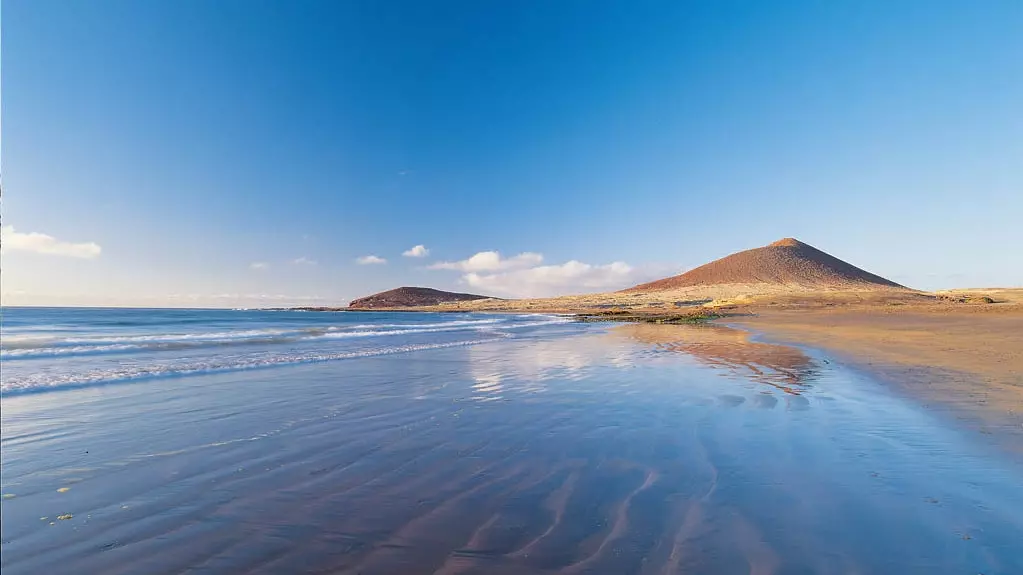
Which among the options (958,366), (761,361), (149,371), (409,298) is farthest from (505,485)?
(409,298)

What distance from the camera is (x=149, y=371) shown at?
44.2 ft

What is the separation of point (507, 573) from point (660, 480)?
2.51m

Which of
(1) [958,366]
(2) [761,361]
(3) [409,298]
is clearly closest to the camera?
(1) [958,366]

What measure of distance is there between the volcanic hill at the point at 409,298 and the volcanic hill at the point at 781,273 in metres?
73.2

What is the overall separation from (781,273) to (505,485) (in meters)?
130

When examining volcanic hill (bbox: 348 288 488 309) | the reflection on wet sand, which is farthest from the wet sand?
volcanic hill (bbox: 348 288 488 309)

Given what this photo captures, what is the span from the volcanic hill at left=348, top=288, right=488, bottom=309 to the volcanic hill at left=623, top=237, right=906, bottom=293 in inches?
2882

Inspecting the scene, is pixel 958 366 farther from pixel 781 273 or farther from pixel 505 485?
pixel 781 273

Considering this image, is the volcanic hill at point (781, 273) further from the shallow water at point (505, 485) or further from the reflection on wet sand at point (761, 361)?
the shallow water at point (505, 485)

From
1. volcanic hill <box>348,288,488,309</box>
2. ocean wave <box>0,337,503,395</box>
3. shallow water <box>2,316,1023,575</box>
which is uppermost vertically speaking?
volcanic hill <box>348,288,488,309</box>

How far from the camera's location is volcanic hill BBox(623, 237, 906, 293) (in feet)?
358

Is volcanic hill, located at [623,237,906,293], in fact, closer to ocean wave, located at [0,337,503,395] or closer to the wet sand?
the wet sand

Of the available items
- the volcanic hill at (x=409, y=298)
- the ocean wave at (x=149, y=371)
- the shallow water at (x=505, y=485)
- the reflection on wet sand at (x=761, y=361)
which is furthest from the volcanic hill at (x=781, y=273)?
the shallow water at (x=505, y=485)

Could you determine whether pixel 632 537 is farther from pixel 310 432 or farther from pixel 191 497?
pixel 310 432
